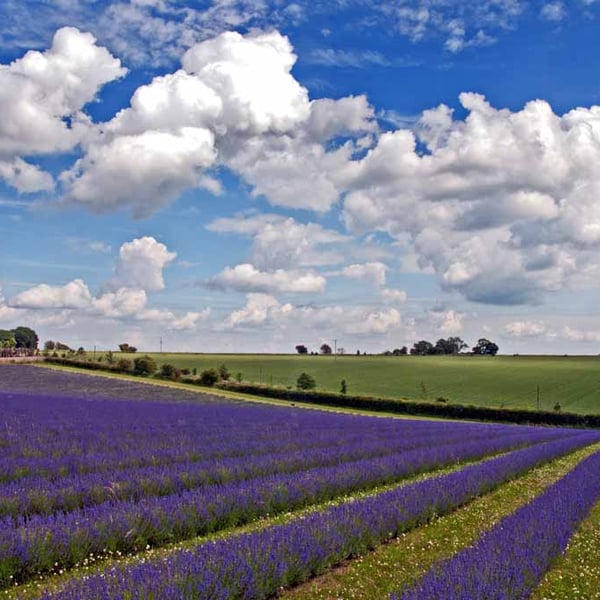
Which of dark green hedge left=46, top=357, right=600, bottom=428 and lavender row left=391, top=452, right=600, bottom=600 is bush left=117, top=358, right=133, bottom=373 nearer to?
dark green hedge left=46, top=357, right=600, bottom=428

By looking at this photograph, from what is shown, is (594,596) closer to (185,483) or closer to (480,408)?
(185,483)

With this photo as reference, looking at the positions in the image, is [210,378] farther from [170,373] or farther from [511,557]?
[511,557]

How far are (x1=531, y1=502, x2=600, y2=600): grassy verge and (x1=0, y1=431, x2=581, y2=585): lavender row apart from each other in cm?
376

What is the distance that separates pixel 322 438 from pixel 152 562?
41.7 feet

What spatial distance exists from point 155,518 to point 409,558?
2.81 metres

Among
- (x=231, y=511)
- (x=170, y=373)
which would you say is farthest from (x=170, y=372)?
(x=231, y=511)

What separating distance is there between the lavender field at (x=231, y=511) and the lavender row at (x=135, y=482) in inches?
1.1

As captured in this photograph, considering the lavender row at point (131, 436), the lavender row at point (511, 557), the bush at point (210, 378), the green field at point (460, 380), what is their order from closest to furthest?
1. the lavender row at point (511, 557)
2. the lavender row at point (131, 436)
3. the green field at point (460, 380)
4. the bush at point (210, 378)

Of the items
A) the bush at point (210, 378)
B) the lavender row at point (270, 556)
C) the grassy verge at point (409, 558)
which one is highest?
the lavender row at point (270, 556)

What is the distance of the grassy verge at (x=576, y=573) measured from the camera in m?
5.61

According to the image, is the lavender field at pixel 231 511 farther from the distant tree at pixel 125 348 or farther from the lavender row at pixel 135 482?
the distant tree at pixel 125 348

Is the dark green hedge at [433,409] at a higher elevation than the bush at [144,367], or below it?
below

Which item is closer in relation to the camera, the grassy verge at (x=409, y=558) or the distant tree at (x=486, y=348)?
the grassy verge at (x=409, y=558)

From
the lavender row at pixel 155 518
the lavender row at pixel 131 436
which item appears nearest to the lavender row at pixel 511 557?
the lavender row at pixel 155 518
